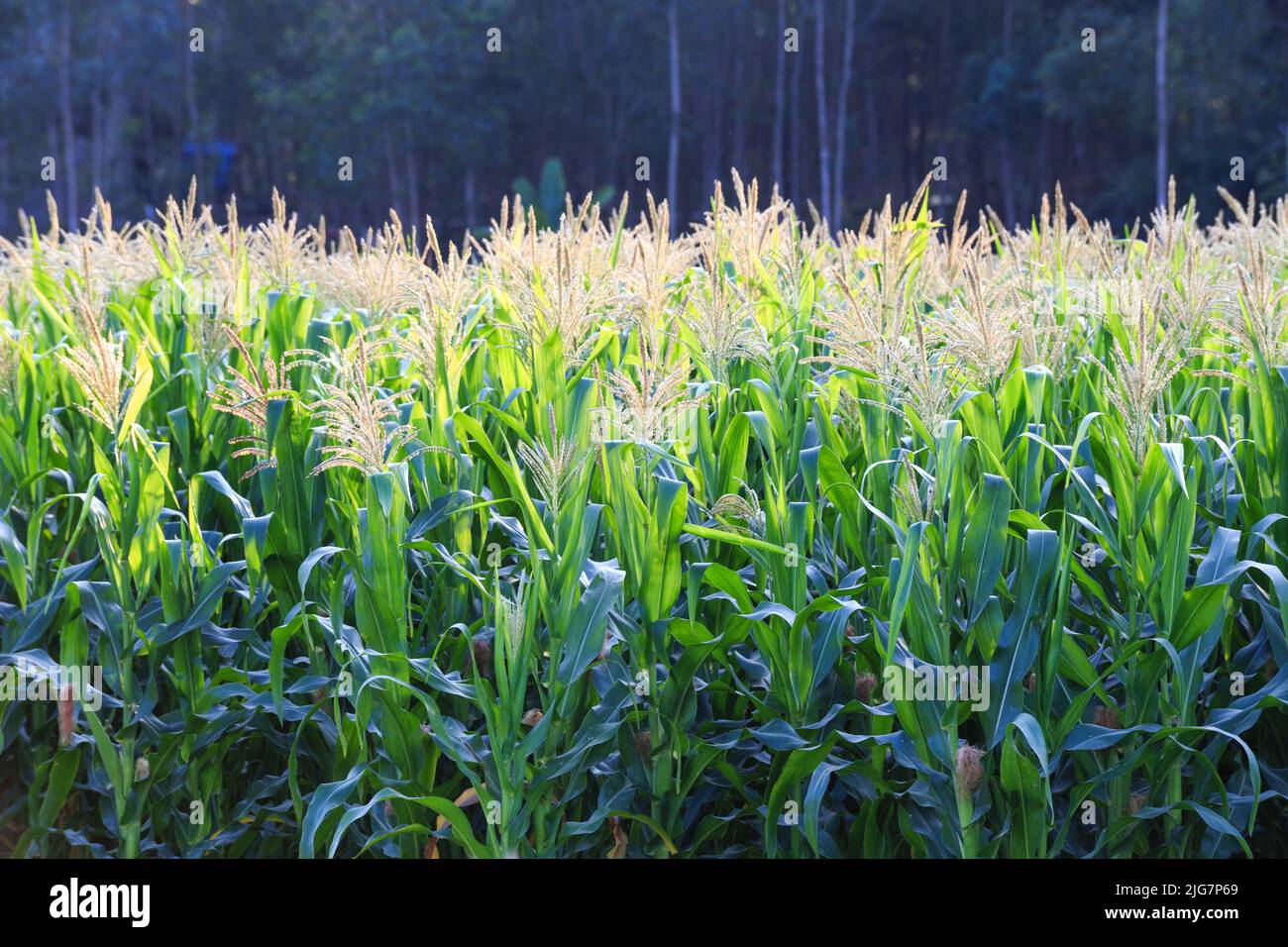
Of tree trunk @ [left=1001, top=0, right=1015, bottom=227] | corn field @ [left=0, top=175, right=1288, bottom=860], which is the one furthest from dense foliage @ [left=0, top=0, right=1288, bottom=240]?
corn field @ [left=0, top=175, right=1288, bottom=860]

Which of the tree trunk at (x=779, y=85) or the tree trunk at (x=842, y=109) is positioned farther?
the tree trunk at (x=779, y=85)

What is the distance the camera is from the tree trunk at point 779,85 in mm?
35500

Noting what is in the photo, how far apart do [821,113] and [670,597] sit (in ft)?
111

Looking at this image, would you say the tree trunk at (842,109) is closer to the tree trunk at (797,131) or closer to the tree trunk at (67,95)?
the tree trunk at (797,131)

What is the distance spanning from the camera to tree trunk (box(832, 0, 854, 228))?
34.6 metres

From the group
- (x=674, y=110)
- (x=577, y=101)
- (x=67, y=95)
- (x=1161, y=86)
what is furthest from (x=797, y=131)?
(x=67, y=95)

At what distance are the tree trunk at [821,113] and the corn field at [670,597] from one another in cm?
3144

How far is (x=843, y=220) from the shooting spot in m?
35.2

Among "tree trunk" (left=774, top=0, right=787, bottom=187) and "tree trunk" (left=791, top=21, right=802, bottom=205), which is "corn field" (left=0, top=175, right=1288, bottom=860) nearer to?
"tree trunk" (left=774, top=0, right=787, bottom=187)

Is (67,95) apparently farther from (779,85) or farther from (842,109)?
(842,109)

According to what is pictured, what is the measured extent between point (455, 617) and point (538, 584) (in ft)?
1.30

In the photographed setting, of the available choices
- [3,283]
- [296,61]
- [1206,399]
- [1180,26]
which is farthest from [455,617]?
[296,61]

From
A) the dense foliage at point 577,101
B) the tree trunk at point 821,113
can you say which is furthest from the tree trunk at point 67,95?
the tree trunk at point 821,113
